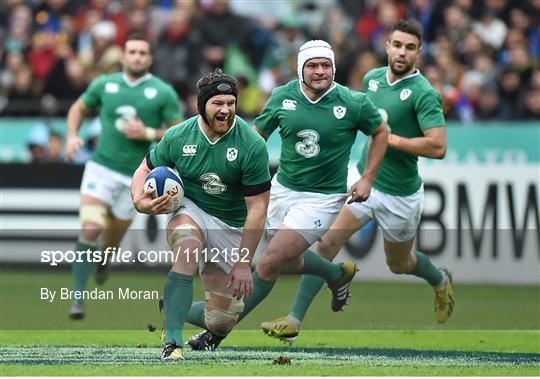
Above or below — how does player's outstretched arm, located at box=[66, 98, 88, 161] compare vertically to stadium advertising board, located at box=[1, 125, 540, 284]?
above

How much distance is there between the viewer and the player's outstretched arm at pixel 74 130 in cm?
1442

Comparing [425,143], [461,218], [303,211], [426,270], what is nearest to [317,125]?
[303,211]

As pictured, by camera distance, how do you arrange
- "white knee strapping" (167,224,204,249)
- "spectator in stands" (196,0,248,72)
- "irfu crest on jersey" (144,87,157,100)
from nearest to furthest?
"white knee strapping" (167,224,204,249) → "irfu crest on jersey" (144,87,157,100) → "spectator in stands" (196,0,248,72)

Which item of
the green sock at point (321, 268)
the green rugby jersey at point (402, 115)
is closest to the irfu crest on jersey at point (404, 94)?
the green rugby jersey at point (402, 115)

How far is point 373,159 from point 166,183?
2.07 m

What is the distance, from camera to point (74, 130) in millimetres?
14758

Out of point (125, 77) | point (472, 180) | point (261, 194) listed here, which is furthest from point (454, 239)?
point (261, 194)

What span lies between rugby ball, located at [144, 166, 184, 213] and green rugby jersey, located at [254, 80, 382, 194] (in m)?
1.48

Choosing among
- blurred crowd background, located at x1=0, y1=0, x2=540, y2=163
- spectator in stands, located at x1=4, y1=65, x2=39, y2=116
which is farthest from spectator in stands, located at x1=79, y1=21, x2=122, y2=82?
spectator in stands, located at x1=4, y1=65, x2=39, y2=116

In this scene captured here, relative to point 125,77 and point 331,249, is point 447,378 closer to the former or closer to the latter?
point 331,249

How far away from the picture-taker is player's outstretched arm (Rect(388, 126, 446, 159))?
Answer: 12289mm

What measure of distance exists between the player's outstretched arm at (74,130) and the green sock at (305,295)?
10.9 ft

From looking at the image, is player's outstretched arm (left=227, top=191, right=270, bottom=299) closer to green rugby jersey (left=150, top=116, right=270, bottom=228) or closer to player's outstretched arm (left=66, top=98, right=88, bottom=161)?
green rugby jersey (left=150, top=116, right=270, bottom=228)

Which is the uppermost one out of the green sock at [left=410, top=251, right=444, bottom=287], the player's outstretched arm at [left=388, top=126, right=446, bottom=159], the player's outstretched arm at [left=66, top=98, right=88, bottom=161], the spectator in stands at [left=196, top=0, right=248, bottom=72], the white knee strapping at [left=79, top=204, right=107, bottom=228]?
the player's outstretched arm at [left=388, top=126, right=446, bottom=159]
